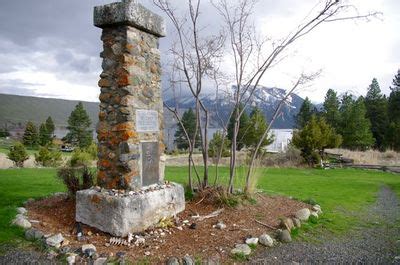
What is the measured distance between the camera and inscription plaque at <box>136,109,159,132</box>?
5879 millimetres

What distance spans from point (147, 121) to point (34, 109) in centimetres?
9593

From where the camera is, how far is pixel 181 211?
6.59m

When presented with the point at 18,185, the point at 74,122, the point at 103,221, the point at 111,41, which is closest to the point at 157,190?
the point at 103,221

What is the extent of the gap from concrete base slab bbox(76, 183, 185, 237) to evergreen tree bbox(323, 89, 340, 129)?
124 ft

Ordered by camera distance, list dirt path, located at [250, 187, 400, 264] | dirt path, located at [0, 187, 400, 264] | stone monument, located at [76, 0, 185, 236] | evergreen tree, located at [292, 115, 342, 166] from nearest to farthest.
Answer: dirt path, located at [0, 187, 400, 264]
dirt path, located at [250, 187, 400, 264]
stone monument, located at [76, 0, 185, 236]
evergreen tree, located at [292, 115, 342, 166]

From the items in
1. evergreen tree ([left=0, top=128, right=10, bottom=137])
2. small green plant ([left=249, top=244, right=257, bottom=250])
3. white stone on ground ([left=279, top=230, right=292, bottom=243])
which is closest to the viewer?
small green plant ([left=249, top=244, right=257, bottom=250])

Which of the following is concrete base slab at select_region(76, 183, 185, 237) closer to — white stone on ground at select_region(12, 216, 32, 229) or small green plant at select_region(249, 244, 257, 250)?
white stone on ground at select_region(12, 216, 32, 229)

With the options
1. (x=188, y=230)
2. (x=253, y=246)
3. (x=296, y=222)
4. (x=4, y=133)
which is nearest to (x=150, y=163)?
(x=188, y=230)

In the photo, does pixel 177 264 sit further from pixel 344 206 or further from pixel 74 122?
pixel 74 122

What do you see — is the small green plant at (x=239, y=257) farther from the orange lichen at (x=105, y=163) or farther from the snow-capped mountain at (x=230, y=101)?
the snow-capped mountain at (x=230, y=101)

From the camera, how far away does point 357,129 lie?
3700cm

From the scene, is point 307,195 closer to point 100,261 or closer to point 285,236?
point 285,236

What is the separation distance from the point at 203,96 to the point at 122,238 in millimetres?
4149

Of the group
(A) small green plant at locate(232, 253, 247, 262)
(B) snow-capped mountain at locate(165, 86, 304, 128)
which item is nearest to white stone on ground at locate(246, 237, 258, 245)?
(A) small green plant at locate(232, 253, 247, 262)
